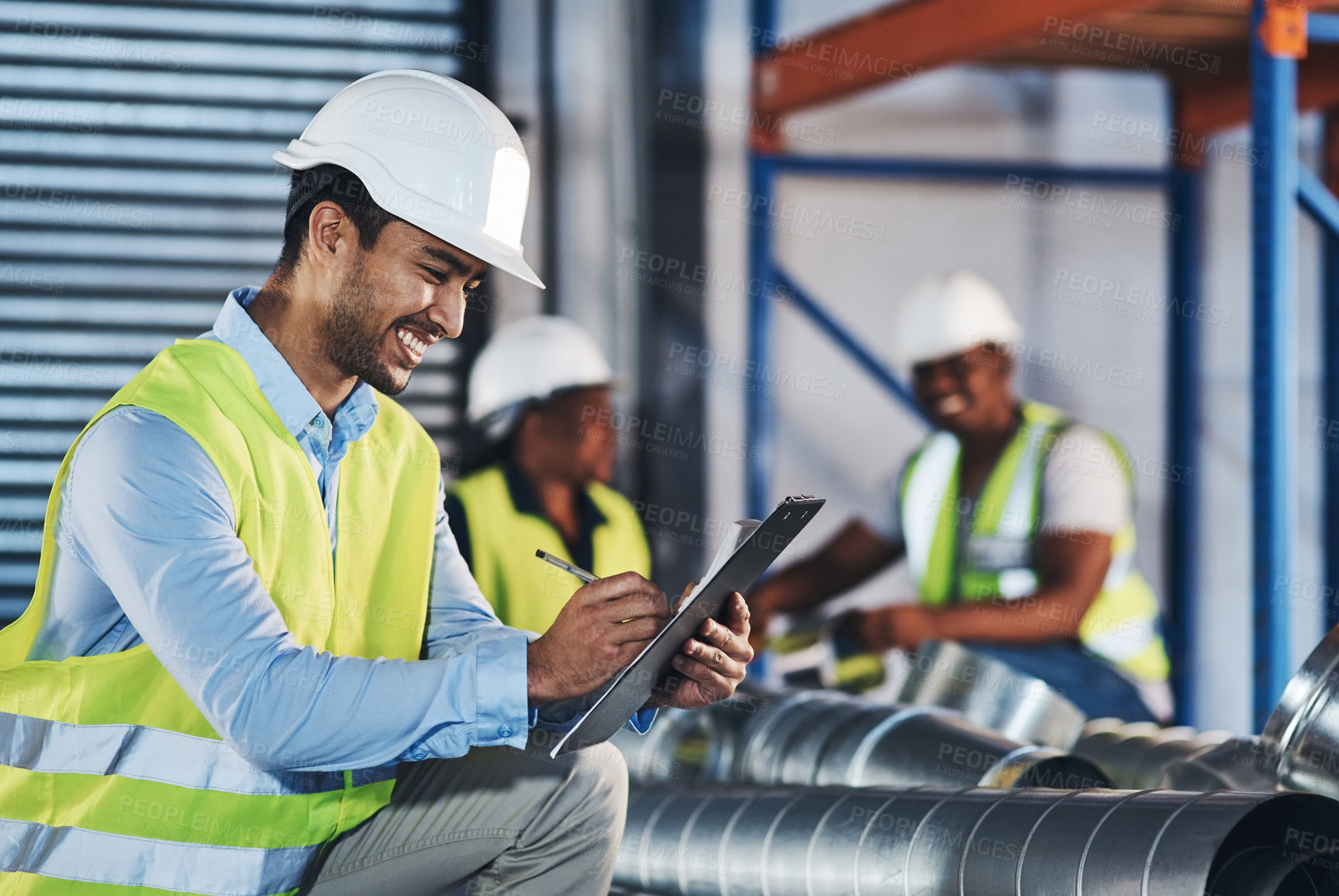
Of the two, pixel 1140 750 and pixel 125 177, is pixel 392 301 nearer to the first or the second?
pixel 1140 750

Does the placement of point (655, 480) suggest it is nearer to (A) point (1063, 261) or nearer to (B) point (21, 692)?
(A) point (1063, 261)

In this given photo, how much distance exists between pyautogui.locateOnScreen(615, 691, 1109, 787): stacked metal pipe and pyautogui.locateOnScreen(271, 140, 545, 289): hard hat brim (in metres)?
1.31

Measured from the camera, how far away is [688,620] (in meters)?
1.63

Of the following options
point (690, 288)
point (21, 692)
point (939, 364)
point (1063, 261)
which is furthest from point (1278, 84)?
point (21, 692)

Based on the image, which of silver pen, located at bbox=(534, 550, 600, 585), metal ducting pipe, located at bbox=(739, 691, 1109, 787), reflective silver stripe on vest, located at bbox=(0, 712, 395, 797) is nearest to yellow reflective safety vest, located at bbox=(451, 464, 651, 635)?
metal ducting pipe, located at bbox=(739, 691, 1109, 787)

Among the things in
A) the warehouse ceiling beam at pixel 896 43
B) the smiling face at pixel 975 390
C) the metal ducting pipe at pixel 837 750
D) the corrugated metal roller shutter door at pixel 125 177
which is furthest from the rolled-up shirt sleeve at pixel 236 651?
the smiling face at pixel 975 390

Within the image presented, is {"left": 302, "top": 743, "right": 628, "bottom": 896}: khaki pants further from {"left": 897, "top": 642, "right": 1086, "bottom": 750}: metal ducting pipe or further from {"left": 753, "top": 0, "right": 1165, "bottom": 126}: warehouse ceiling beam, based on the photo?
{"left": 753, "top": 0, "right": 1165, "bottom": 126}: warehouse ceiling beam

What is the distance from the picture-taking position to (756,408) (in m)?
5.34

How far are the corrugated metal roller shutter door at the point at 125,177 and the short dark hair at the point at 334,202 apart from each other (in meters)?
2.91

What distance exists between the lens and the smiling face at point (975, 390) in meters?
4.74

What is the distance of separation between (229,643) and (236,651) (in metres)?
0.01

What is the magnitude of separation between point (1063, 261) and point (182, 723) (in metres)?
5.22

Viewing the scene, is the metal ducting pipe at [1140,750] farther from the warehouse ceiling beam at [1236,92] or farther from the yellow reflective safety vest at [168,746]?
the warehouse ceiling beam at [1236,92]

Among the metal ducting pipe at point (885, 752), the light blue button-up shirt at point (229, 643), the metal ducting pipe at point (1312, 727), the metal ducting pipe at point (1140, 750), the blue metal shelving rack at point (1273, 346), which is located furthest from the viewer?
the blue metal shelving rack at point (1273, 346)
